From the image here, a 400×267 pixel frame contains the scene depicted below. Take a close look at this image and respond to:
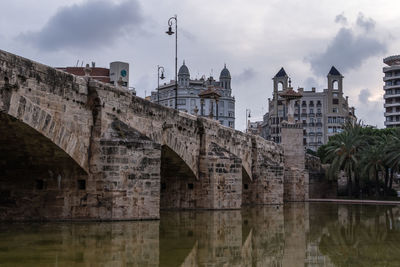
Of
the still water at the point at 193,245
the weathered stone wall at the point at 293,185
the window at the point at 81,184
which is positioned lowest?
the still water at the point at 193,245

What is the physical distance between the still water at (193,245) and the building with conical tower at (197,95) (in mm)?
80246

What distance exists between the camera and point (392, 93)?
8869cm

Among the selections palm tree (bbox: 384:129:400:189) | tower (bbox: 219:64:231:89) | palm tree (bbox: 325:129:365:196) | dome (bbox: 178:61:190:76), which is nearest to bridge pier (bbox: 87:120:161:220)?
palm tree (bbox: 384:129:400:189)

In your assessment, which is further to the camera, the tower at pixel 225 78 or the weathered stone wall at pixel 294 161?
the tower at pixel 225 78

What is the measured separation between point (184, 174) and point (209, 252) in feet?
43.1

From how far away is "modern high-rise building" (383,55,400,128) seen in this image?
288 ft

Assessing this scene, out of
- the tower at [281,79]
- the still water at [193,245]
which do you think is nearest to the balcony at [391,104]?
the tower at [281,79]

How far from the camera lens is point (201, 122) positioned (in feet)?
75.3

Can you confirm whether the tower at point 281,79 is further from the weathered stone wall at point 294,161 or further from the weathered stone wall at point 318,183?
the weathered stone wall at point 294,161

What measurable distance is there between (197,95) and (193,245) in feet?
283

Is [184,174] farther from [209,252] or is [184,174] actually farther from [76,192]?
[209,252]

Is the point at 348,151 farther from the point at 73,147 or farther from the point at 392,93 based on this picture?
the point at 392,93

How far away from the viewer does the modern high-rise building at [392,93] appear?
8775cm

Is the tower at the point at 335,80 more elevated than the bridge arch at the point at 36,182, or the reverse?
the tower at the point at 335,80
